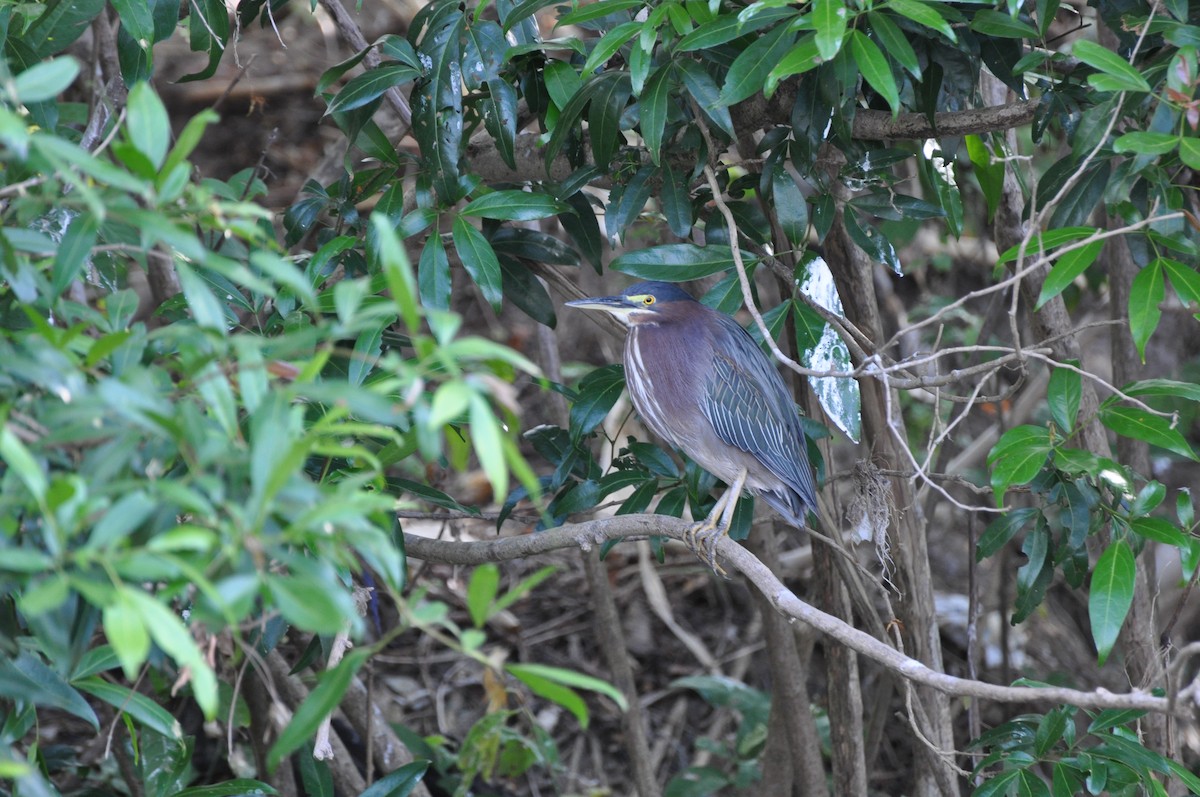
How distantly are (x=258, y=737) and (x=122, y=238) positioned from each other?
2.16 m

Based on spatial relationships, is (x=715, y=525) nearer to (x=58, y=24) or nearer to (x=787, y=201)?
(x=787, y=201)

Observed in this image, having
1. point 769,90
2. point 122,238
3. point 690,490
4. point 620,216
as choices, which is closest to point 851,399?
point 690,490

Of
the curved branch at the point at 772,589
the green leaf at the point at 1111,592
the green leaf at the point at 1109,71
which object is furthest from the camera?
the green leaf at the point at 1111,592

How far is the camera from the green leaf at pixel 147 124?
4.18 feet

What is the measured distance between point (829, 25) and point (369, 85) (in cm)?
106

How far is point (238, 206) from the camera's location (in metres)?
1.33

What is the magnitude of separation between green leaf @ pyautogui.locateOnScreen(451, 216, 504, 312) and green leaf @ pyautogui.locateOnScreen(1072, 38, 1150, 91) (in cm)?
124

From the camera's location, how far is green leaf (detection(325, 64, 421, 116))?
2.42 metres

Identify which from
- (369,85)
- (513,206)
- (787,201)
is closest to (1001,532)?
(787,201)

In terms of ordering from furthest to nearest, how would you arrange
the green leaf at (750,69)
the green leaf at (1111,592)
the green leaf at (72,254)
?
the green leaf at (1111,592)
the green leaf at (750,69)
the green leaf at (72,254)

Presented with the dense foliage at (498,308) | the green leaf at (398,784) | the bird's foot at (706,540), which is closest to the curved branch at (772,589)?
the dense foliage at (498,308)

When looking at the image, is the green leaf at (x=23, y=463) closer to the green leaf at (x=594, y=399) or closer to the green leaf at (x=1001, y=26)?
the green leaf at (x=594, y=399)

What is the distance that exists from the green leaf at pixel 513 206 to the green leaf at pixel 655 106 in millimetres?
276

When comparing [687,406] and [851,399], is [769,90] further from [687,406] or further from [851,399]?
[687,406]
